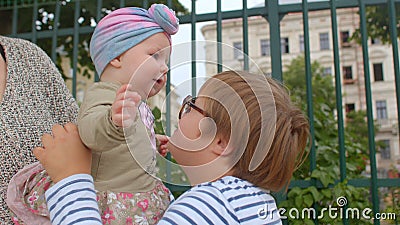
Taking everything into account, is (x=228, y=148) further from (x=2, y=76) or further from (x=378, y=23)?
(x=378, y=23)

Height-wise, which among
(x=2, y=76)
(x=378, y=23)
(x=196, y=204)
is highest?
(x=378, y=23)

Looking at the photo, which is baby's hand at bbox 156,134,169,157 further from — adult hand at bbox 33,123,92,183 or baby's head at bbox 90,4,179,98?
adult hand at bbox 33,123,92,183

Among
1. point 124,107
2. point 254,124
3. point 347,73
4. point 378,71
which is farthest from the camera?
point 347,73

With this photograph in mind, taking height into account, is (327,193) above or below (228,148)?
below

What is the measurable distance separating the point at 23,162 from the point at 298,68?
14.0 meters

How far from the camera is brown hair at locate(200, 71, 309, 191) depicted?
977mm

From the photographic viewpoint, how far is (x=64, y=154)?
0.99 metres

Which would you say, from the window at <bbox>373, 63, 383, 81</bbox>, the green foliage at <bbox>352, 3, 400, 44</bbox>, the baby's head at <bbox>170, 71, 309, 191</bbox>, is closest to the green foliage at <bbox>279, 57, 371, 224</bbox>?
the baby's head at <bbox>170, 71, 309, 191</bbox>

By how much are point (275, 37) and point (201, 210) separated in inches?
59.9

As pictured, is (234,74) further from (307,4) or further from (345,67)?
(345,67)

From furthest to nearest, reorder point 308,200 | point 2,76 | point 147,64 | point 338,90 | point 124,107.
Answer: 1. point 338,90
2. point 308,200
3. point 2,76
4. point 147,64
5. point 124,107

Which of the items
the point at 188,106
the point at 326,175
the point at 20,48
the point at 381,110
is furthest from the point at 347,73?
the point at 188,106

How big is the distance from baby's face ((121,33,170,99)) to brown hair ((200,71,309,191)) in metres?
0.13

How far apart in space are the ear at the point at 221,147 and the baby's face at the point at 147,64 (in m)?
0.22
